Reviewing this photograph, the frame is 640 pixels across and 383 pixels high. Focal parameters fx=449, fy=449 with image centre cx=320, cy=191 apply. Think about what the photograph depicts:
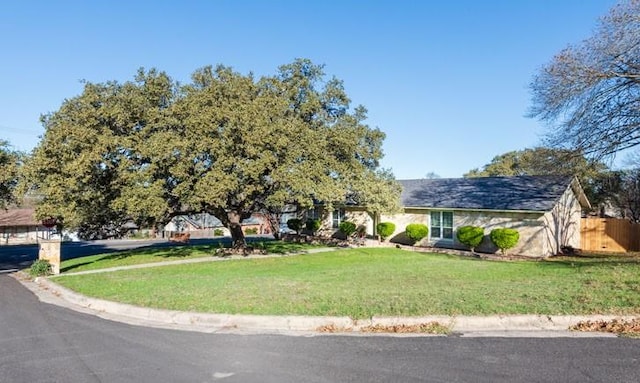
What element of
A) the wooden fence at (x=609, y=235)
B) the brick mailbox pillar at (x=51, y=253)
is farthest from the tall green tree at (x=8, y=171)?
the wooden fence at (x=609, y=235)

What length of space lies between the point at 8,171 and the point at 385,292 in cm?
1719

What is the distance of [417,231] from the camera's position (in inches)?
1031

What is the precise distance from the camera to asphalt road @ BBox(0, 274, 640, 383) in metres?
5.11

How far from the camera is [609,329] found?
6797 mm

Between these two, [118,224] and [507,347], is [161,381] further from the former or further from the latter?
[118,224]

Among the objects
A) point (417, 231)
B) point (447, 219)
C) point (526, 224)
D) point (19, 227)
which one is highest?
point (447, 219)

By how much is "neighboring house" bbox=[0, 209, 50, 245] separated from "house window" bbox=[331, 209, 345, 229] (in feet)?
113

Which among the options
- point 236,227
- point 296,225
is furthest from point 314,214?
point 236,227

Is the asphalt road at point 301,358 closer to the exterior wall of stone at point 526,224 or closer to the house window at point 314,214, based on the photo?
the exterior wall of stone at point 526,224

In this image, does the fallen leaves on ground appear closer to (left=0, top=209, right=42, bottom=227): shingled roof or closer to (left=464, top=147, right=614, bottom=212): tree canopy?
(left=464, top=147, right=614, bottom=212): tree canopy

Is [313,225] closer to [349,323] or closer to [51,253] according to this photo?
[51,253]

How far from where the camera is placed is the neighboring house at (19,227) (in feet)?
160

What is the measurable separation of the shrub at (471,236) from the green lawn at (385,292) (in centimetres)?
1014

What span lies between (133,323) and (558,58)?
20.1m
